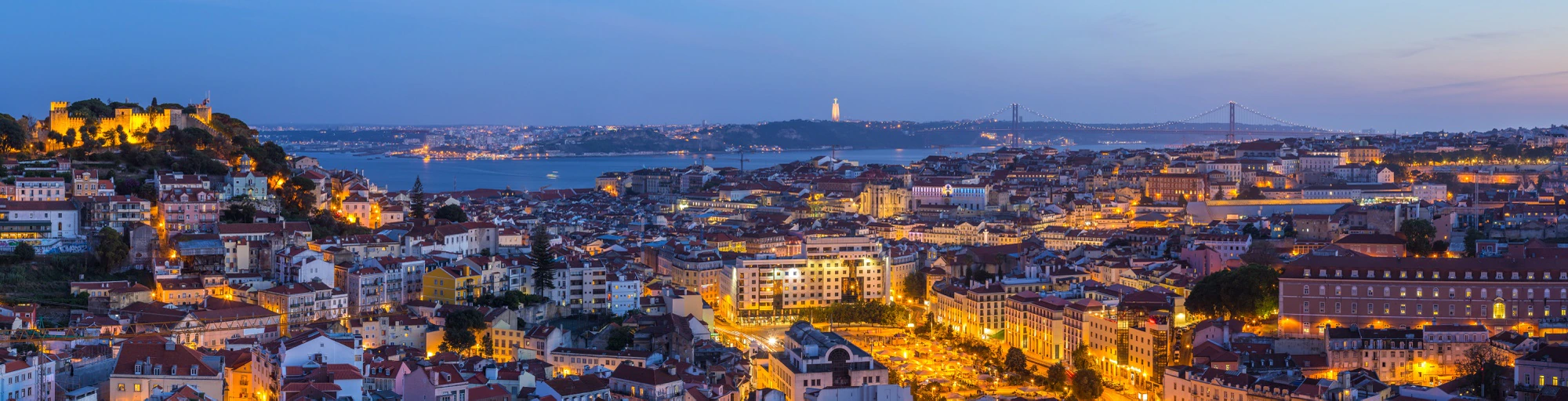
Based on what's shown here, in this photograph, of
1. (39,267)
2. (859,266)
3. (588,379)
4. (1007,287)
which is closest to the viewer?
(588,379)

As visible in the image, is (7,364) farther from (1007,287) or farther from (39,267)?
(1007,287)

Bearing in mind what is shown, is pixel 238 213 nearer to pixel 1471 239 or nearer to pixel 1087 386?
pixel 1087 386

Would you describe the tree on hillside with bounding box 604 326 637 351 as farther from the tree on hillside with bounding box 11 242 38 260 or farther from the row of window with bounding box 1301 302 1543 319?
the row of window with bounding box 1301 302 1543 319

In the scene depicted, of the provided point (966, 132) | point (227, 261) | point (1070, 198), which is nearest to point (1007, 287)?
point (227, 261)

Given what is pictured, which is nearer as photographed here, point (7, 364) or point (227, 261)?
point (7, 364)

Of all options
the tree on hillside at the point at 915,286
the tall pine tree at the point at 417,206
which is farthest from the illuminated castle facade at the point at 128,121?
the tree on hillside at the point at 915,286

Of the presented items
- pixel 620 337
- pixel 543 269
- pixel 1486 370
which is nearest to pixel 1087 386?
pixel 1486 370

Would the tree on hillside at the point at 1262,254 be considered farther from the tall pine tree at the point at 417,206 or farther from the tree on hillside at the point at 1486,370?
the tall pine tree at the point at 417,206
